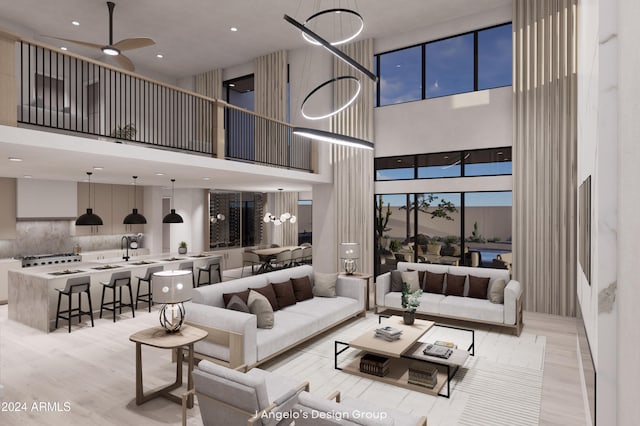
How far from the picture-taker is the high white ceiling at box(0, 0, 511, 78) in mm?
7473

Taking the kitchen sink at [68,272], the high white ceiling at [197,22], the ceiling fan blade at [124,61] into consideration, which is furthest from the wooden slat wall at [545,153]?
the kitchen sink at [68,272]

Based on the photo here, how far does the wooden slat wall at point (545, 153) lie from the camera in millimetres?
6703

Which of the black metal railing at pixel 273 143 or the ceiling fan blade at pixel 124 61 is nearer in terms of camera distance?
the ceiling fan blade at pixel 124 61

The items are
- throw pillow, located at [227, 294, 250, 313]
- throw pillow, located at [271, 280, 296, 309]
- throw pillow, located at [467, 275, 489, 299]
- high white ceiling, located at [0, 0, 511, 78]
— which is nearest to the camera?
throw pillow, located at [227, 294, 250, 313]

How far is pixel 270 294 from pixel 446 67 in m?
6.06

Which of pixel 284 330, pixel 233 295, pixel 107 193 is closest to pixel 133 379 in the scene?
pixel 233 295

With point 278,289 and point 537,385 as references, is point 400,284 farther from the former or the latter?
point 537,385

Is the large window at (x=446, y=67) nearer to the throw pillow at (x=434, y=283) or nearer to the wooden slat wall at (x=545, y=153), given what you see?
the wooden slat wall at (x=545, y=153)

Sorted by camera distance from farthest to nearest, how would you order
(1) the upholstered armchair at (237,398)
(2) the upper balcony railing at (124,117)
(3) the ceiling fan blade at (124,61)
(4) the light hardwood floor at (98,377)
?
(2) the upper balcony railing at (124,117)
(3) the ceiling fan blade at (124,61)
(4) the light hardwood floor at (98,377)
(1) the upholstered armchair at (237,398)

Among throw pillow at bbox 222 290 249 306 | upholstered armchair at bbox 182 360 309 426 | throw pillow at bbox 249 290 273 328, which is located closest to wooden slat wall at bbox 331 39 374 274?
throw pillow at bbox 222 290 249 306

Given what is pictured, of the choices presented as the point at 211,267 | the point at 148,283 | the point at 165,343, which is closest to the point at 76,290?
the point at 148,283

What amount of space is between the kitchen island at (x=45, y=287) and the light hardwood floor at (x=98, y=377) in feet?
0.75

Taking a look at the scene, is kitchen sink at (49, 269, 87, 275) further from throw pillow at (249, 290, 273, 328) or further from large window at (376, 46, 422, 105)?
large window at (376, 46, 422, 105)

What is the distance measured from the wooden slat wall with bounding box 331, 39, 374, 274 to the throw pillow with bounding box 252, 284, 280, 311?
373 cm
